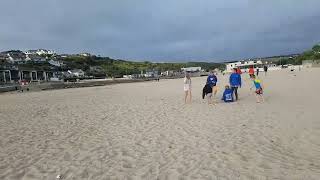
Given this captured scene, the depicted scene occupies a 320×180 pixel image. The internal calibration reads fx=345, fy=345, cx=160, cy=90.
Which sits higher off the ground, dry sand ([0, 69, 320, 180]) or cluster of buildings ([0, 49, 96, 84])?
cluster of buildings ([0, 49, 96, 84])

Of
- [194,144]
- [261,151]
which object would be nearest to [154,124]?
[194,144]

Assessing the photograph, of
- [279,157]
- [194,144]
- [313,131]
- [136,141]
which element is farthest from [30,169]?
[313,131]

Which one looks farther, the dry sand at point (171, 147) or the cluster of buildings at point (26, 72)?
the cluster of buildings at point (26, 72)

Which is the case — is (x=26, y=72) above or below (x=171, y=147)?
above

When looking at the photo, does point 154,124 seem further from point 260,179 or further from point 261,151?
point 260,179

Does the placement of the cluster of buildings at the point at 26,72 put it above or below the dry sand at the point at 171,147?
above

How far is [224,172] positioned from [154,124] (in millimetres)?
5162

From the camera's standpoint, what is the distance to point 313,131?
8281mm

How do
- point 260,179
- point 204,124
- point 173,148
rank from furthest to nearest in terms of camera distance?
point 204,124 < point 173,148 < point 260,179

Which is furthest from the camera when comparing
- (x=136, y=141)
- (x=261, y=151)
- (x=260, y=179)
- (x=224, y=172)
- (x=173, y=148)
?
(x=136, y=141)

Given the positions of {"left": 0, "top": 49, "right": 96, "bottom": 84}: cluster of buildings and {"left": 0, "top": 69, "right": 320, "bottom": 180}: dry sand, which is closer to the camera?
{"left": 0, "top": 69, "right": 320, "bottom": 180}: dry sand

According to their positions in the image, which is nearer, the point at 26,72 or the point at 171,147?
the point at 171,147

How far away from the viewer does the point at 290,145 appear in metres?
7.13

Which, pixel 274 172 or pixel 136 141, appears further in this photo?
pixel 136 141
